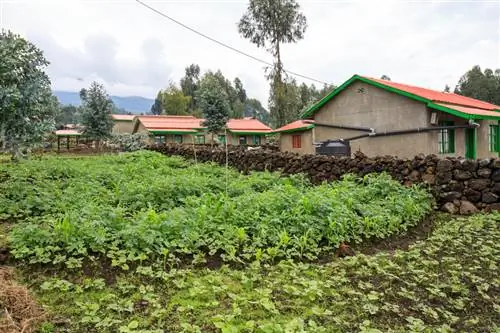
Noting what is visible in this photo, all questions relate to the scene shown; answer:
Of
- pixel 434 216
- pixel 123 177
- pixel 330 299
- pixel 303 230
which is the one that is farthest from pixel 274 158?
pixel 330 299

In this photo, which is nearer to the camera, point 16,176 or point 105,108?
point 16,176

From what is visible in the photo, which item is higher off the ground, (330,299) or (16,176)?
(16,176)

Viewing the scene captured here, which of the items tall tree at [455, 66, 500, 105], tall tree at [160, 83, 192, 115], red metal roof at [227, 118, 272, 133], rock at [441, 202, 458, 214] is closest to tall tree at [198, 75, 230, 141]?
red metal roof at [227, 118, 272, 133]

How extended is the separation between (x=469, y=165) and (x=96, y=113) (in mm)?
26885

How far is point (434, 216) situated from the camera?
23.1ft

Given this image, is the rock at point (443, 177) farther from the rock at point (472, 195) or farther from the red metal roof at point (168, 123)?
the red metal roof at point (168, 123)

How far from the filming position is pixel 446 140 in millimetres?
13117

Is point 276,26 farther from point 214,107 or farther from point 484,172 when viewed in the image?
point 484,172

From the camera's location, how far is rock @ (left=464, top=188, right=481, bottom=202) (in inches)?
288

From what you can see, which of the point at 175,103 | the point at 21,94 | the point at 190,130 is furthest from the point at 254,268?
the point at 175,103

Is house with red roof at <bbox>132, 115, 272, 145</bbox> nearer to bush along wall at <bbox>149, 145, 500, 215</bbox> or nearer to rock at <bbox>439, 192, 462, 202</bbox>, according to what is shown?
bush along wall at <bbox>149, 145, 500, 215</bbox>

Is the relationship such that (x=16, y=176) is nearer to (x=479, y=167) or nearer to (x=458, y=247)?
(x=458, y=247)

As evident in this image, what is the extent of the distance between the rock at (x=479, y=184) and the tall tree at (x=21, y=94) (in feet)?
30.2

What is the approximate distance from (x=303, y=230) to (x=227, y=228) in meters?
1.09
